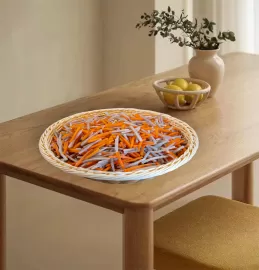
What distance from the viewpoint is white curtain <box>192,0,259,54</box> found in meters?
3.77

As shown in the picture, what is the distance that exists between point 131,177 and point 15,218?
5.45ft

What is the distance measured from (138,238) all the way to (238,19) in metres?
2.44

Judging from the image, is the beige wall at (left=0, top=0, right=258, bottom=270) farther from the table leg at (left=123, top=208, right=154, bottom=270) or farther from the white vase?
the table leg at (left=123, top=208, right=154, bottom=270)

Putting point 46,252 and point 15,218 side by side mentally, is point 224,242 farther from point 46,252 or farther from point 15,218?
point 15,218

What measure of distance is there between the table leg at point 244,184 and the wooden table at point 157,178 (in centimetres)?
41

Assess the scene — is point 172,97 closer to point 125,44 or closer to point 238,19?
point 238,19

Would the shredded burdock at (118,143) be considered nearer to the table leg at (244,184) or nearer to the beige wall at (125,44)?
the table leg at (244,184)

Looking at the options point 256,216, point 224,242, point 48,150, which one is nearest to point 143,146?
point 48,150

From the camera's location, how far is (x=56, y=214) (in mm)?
3248

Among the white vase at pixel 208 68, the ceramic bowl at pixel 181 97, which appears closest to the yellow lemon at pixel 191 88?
the ceramic bowl at pixel 181 97

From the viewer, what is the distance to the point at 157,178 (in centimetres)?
168

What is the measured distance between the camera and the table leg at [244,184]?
9.21 feet

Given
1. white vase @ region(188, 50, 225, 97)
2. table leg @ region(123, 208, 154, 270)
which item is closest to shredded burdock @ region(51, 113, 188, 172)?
table leg @ region(123, 208, 154, 270)

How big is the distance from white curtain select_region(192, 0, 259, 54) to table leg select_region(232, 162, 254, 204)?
1.22m
